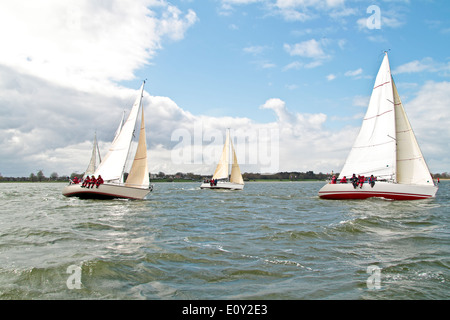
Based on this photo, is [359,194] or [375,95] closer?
[359,194]

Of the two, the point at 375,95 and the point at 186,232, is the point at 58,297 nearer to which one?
the point at 186,232

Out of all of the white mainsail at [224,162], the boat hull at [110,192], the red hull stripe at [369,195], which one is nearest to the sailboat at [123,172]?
the boat hull at [110,192]

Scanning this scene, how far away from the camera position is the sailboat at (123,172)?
3145 centimetres

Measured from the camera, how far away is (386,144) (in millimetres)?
33500

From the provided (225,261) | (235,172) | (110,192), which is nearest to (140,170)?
(110,192)

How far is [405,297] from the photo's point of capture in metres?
6.39

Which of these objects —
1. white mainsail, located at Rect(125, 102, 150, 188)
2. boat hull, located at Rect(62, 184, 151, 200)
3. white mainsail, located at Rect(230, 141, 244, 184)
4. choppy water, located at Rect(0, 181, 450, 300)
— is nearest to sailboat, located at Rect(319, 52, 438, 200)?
choppy water, located at Rect(0, 181, 450, 300)

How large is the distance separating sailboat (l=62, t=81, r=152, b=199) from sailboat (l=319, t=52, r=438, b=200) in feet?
65.0

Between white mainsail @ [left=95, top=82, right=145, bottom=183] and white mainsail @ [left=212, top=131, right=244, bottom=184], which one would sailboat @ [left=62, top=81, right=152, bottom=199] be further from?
white mainsail @ [left=212, top=131, right=244, bottom=184]

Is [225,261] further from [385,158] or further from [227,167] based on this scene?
[227,167]

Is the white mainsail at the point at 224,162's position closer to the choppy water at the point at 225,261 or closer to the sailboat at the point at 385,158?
the sailboat at the point at 385,158

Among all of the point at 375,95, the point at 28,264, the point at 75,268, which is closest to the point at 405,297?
the point at 75,268

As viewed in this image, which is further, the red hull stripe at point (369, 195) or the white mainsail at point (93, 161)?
the white mainsail at point (93, 161)

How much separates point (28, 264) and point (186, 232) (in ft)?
22.2
